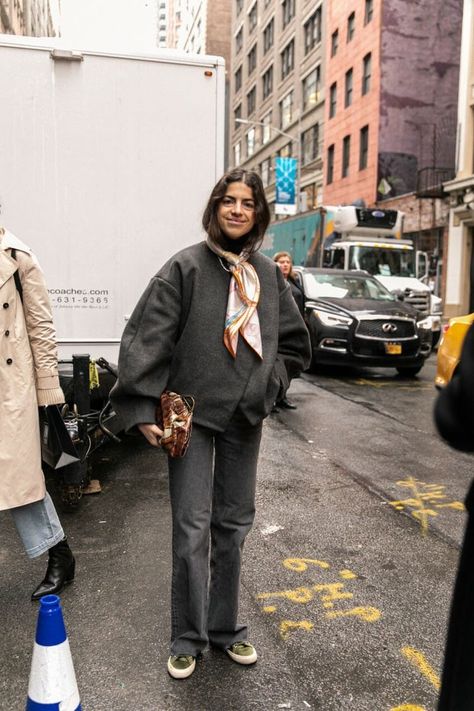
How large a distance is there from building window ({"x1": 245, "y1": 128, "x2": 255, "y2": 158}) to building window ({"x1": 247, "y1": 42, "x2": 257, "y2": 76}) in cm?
521

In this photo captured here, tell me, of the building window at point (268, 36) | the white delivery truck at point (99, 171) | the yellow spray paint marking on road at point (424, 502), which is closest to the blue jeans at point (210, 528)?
the yellow spray paint marking on road at point (424, 502)

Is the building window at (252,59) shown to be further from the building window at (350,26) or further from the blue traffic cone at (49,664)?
the blue traffic cone at (49,664)

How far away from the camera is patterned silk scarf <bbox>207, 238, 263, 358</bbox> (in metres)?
2.52

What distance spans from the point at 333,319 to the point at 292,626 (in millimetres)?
8317

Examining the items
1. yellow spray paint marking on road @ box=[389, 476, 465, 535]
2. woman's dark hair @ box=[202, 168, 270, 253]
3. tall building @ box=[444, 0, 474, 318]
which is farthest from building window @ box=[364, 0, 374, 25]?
woman's dark hair @ box=[202, 168, 270, 253]

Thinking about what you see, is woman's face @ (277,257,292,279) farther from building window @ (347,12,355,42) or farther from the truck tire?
building window @ (347,12,355,42)

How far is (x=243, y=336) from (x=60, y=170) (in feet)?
10.5

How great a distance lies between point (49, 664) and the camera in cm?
194

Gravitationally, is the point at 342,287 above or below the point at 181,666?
above

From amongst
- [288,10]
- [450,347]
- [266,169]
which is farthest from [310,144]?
[450,347]

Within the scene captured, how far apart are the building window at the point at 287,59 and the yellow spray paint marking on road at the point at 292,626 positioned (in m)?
46.2

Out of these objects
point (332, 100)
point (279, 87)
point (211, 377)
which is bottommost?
point (211, 377)

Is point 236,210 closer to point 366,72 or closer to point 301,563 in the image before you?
point 301,563

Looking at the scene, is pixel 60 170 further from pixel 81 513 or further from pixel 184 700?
pixel 184 700
